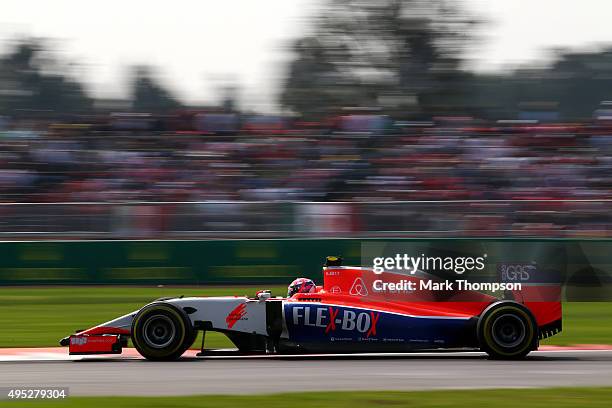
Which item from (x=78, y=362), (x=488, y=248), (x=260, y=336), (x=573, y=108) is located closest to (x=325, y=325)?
(x=260, y=336)

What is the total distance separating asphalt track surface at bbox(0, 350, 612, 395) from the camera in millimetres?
8070

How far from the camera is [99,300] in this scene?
1562 cm

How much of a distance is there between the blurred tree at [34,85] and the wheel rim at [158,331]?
12.1 metres

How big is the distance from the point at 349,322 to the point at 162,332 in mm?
1802

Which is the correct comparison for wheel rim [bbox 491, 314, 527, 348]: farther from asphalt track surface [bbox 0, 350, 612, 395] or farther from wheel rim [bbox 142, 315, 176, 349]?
wheel rim [bbox 142, 315, 176, 349]

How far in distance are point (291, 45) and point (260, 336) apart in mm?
15512

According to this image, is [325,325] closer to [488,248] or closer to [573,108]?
[488,248]

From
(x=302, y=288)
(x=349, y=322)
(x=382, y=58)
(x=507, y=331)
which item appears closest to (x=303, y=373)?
(x=349, y=322)

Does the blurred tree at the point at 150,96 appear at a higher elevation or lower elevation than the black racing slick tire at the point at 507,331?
higher

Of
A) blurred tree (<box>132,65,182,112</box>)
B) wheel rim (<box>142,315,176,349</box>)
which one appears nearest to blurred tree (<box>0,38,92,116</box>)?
blurred tree (<box>132,65,182,112</box>)

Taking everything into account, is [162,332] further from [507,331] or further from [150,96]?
[150,96]

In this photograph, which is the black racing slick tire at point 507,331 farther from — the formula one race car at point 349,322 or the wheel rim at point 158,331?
the wheel rim at point 158,331

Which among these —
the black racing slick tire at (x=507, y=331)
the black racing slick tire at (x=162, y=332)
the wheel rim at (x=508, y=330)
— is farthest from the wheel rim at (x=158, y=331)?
the wheel rim at (x=508, y=330)

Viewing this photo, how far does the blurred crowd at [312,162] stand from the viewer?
17.2 metres
